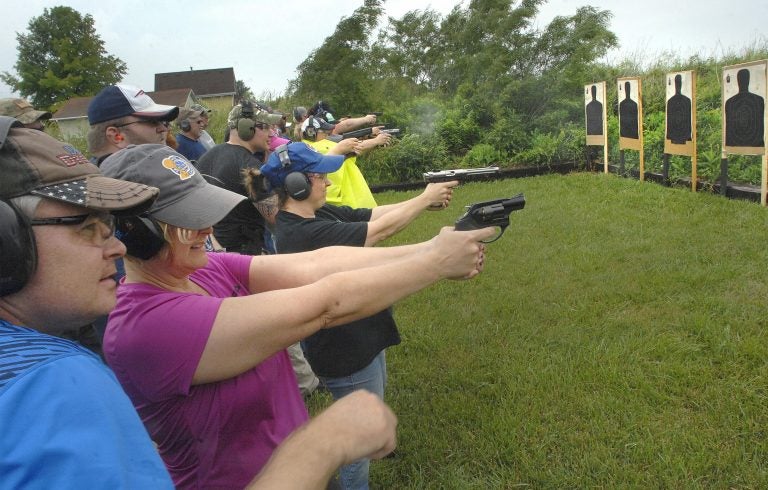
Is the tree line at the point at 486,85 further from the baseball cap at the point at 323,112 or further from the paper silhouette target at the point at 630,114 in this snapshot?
the baseball cap at the point at 323,112

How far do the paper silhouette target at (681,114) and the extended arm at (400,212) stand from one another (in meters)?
6.16

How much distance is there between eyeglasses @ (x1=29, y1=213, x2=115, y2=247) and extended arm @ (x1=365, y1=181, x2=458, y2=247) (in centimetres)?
152

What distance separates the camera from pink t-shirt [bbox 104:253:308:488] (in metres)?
1.12

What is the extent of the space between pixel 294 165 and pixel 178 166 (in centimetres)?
113

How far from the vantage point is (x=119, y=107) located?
2.64 metres

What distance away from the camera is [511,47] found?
43.6 feet

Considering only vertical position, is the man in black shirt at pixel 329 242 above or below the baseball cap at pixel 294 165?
below

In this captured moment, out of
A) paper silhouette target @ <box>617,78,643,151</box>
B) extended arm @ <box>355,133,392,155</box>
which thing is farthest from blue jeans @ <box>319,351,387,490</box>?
paper silhouette target @ <box>617,78,643,151</box>

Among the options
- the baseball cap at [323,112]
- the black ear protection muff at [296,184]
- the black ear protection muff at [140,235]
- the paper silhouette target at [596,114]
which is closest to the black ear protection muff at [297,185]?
the black ear protection muff at [296,184]

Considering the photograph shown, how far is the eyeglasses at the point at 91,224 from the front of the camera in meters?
0.83

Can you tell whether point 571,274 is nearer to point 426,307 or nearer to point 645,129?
point 426,307

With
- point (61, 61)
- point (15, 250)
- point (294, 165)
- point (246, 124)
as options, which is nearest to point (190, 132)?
point (246, 124)

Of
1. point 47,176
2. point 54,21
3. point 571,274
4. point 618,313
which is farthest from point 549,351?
point 54,21

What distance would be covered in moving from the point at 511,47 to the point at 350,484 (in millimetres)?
13108
